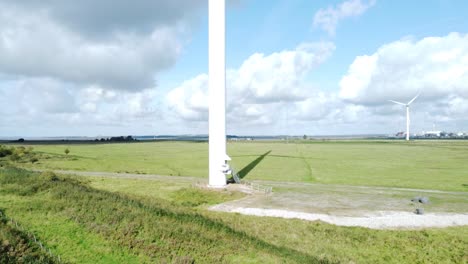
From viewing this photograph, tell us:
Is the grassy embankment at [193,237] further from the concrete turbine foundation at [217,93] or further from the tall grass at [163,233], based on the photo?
the concrete turbine foundation at [217,93]

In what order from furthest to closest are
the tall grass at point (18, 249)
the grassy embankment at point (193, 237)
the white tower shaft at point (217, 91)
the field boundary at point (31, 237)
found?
the white tower shaft at point (217, 91)
the grassy embankment at point (193, 237)
the field boundary at point (31, 237)
the tall grass at point (18, 249)

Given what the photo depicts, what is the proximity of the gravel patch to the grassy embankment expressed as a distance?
195cm

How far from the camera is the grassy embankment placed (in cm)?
1751

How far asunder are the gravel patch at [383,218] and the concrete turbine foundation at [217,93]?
1249cm

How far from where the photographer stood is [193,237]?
19641 mm

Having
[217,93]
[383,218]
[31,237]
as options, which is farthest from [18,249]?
[217,93]

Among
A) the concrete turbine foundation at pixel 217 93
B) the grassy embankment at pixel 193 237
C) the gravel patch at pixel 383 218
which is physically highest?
the concrete turbine foundation at pixel 217 93

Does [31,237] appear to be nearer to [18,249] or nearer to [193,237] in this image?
[18,249]

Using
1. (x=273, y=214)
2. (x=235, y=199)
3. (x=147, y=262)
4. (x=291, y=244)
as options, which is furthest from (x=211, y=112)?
(x=147, y=262)

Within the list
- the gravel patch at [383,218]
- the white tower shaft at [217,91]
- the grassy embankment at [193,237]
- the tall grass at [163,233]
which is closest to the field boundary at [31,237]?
the grassy embankment at [193,237]

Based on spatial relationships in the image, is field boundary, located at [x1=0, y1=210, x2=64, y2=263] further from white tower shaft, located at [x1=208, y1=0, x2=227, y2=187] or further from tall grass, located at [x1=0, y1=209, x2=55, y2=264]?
white tower shaft, located at [x1=208, y1=0, x2=227, y2=187]

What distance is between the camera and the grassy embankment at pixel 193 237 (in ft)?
57.4

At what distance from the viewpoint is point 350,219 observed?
28.2 metres

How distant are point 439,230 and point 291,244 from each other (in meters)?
12.2
